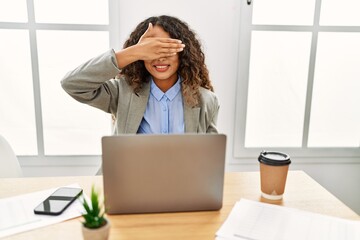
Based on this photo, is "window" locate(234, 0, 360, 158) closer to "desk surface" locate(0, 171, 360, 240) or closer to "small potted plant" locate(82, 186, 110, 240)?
"desk surface" locate(0, 171, 360, 240)

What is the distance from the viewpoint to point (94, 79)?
132 cm

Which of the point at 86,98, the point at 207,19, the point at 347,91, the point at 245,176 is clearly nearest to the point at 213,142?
the point at 245,176

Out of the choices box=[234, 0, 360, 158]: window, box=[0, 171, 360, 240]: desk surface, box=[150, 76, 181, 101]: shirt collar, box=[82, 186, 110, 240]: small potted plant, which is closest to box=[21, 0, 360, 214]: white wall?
box=[234, 0, 360, 158]: window

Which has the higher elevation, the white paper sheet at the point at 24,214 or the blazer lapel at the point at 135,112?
the blazer lapel at the point at 135,112

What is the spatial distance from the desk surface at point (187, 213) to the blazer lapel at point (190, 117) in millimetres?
292

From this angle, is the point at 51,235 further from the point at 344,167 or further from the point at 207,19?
the point at 344,167

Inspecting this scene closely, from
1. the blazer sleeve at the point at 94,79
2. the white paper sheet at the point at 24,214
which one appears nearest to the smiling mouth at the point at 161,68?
the blazer sleeve at the point at 94,79

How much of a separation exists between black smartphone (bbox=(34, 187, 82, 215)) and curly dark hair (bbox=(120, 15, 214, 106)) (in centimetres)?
56

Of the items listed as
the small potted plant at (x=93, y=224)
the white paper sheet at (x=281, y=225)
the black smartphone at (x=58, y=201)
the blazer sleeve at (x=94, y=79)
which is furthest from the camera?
the blazer sleeve at (x=94, y=79)

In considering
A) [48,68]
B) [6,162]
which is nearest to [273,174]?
[6,162]

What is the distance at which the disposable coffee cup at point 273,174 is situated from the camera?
1064mm

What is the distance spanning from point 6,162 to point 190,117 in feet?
2.70

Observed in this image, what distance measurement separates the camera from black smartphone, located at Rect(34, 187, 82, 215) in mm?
969

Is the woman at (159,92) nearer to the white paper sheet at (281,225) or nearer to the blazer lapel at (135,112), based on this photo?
the blazer lapel at (135,112)
